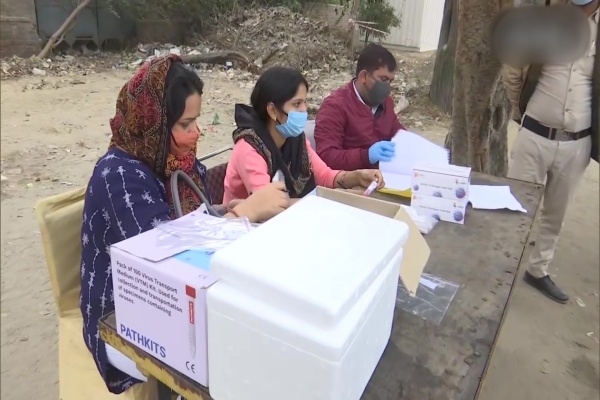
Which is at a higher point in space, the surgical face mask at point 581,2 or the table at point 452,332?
the surgical face mask at point 581,2

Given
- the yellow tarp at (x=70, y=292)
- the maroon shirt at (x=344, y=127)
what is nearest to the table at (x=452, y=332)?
the yellow tarp at (x=70, y=292)

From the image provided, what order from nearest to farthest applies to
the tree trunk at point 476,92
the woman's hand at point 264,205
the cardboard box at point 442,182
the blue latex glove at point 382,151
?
the woman's hand at point 264,205
the cardboard box at point 442,182
the blue latex glove at point 382,151
the tree trunk at point 476,92

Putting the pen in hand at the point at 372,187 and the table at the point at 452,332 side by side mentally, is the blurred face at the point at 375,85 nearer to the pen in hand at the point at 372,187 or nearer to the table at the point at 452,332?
the pen in hand at the point at 372,187

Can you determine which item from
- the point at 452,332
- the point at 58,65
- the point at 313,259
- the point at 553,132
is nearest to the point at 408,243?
the point at 452,332

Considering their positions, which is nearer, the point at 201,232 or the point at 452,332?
the point at 201,232

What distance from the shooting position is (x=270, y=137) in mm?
1915

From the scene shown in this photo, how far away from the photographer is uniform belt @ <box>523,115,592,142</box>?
8.66 feet

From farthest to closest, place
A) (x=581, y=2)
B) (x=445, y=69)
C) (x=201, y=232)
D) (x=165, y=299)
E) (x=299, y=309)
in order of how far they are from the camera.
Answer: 1. (x=445, y=69)
2. (x=581, y=2)
3. (x=201, y=232)
4. (x=165, y=299)
5. (x=299, y=309)

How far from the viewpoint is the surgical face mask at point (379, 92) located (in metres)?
2.51

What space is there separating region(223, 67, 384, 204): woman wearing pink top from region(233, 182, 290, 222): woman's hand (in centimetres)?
52

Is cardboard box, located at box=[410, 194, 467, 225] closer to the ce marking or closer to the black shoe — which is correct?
the ce marking

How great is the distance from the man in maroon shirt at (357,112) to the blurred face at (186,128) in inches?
42.9

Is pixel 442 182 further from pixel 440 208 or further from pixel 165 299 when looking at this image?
pixel 165 299

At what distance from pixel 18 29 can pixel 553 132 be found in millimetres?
7755
